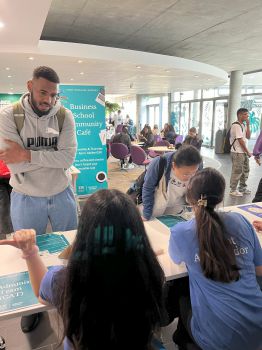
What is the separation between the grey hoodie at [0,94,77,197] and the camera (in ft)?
5.57

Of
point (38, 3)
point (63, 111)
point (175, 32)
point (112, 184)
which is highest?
point (175, 32)

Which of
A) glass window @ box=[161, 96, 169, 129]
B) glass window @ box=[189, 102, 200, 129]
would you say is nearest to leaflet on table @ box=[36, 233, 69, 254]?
glass window @ box=[189, 102, 200, 129]

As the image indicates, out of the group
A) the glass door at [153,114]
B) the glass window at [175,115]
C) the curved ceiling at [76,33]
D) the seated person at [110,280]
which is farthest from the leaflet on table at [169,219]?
the glass door at [153,114]

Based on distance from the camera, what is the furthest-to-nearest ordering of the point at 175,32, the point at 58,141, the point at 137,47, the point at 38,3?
the point at 137,47 → the point at 175,32 → the point at 38,3 → the point at 58,141

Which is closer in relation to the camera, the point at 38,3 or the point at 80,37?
the point at 38,3

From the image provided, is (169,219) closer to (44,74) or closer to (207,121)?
(44,74)

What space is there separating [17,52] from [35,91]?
389 cm

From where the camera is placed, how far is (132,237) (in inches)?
30.8

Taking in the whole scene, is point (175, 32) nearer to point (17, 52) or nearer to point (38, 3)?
point (17, 52)

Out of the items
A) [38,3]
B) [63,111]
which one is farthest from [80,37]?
[63,111]

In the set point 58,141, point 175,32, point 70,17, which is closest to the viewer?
point 58,141

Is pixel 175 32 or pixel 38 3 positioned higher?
pixel 175 32

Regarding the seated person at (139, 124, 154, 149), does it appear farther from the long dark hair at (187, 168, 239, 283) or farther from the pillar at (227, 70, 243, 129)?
the long dark hair at (187, 168, 239, 283)

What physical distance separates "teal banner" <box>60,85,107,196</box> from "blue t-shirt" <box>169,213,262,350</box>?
354cm
